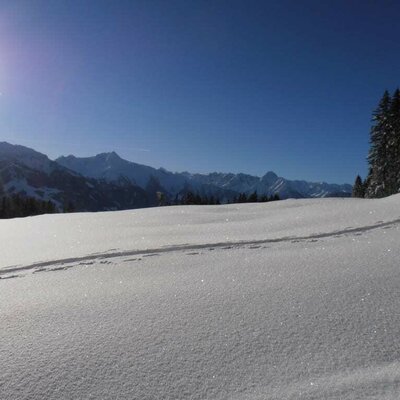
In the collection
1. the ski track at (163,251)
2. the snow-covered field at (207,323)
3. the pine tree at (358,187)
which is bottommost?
the snow-covered field at (207,323)

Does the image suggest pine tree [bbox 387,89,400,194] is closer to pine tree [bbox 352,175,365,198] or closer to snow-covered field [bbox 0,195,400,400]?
pine tree [bbox 352,175,365,198]

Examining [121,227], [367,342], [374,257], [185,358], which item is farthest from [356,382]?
[121,227]

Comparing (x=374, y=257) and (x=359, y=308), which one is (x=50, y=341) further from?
(x=374, y=257)

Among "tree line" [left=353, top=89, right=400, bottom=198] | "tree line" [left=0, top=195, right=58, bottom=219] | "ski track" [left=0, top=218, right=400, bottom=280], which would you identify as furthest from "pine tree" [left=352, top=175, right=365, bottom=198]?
"tree line" [left=0, top=195, right=58, bottom=219]

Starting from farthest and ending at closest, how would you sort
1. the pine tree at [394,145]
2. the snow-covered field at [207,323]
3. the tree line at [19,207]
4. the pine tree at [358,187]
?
the tree line at [19,207]
the pine tree at [358,187]
the pine tree at [394,145]
the snow-covered field at [207,323]

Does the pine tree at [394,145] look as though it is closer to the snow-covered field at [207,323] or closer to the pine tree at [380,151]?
the pine tree at [380,151]

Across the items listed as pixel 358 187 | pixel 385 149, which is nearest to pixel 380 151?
pixel 385 149

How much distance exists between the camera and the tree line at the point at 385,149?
110ft

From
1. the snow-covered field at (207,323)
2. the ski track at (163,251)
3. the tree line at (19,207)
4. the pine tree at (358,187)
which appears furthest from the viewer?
the tree line at (19,207)

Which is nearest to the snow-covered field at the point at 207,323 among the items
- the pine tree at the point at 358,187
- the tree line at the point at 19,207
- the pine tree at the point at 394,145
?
the pine tree at the point at 394,145

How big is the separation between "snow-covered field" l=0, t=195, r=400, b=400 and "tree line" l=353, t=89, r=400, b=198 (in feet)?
111

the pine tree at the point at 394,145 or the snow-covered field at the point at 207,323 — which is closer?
the snow-covered field at the point at 207,323

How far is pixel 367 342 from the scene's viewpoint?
7.14 ft

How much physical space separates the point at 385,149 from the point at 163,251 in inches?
1463
